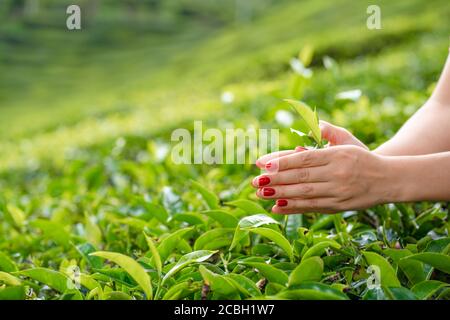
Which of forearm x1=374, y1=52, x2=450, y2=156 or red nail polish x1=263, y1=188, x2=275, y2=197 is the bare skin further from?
forearm x1=374, y1=52, x2=450, y2=156

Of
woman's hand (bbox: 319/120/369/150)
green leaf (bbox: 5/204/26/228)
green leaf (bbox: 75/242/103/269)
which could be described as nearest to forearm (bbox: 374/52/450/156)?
woman's hand (bbox: 319/120/369/150)

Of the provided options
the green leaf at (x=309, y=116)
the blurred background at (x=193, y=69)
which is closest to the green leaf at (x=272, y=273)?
the green leaf at (x=309, y=116)

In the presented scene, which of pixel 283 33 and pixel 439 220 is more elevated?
pixel 283 33

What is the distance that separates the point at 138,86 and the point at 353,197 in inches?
597

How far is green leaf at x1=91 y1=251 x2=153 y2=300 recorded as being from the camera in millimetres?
1145

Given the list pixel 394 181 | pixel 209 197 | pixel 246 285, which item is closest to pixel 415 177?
pixel 394 181

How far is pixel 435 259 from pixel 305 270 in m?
0.26

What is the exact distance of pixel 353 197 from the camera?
122cm

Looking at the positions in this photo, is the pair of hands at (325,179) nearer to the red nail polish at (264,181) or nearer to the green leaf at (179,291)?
the red nail polish at (264,181)

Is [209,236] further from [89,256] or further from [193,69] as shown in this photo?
[193,69]

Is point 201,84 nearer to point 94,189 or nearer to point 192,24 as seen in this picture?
point 94,189
